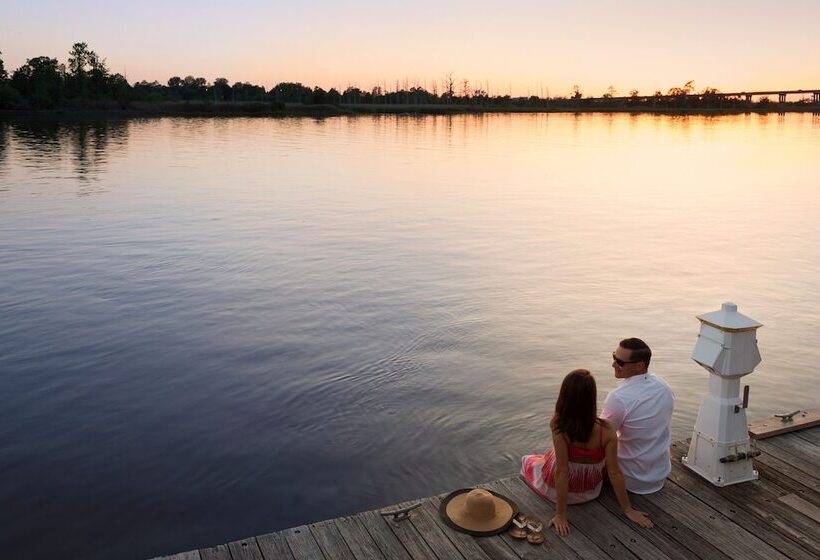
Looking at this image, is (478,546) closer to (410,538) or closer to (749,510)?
(410,538)

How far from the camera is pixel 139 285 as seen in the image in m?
16.7

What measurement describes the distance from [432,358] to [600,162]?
1719 inches

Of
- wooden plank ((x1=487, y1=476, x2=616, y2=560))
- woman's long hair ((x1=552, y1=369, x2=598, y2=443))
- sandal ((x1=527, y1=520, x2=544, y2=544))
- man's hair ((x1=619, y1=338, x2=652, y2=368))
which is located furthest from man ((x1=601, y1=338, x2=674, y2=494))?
sandal ((x1=527, y1=520, x2=544, y2=544))

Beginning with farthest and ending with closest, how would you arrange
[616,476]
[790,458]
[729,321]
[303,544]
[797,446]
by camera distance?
1. [797,446]
2. [790,458]
3. [729,321]
4. [616,476]
5. [303,544]

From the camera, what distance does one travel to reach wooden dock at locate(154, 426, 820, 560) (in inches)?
200

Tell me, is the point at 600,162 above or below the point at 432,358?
above

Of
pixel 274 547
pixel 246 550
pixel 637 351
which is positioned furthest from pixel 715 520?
pixel 246 550

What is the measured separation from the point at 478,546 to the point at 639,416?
1.65 metres

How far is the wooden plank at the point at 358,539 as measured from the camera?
5.10 m

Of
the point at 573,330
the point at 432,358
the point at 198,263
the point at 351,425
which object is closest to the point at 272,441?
the point at 351,425

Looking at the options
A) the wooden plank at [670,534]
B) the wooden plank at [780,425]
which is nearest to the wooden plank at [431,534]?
the wooden plank at [670,534]

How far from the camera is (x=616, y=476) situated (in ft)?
18.1

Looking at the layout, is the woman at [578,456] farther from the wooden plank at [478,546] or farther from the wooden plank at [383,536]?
the wooden plank at [383,536]

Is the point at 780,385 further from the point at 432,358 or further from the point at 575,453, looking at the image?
the point at 575,453
